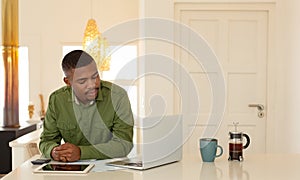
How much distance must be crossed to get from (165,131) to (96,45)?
396 centimetres

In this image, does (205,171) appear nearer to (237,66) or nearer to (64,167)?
(64,167)

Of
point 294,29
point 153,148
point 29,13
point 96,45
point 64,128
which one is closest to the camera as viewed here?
point 153,148

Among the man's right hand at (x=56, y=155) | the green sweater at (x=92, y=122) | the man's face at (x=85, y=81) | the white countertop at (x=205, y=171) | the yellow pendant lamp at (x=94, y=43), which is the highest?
the yellow pendant lamp at (x=94, y=43)

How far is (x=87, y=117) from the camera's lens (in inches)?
88.4

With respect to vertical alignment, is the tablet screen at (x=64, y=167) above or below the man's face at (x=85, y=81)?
below

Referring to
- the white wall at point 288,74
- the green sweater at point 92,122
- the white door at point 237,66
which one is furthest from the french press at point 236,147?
the white door at point 237,66

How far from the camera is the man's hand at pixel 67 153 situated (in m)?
2.12

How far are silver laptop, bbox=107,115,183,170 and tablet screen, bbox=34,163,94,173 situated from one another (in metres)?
0.14

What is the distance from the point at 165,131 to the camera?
81.4 inches

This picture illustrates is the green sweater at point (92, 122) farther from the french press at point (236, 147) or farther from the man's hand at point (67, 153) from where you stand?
the french press at point (236, 147)

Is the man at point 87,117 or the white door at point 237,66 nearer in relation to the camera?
the man at point 87,117

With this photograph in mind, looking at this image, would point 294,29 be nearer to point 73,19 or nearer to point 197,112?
point 197,112

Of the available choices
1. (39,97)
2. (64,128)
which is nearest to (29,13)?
(39,97)

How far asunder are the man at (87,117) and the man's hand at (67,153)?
0.07 feet
